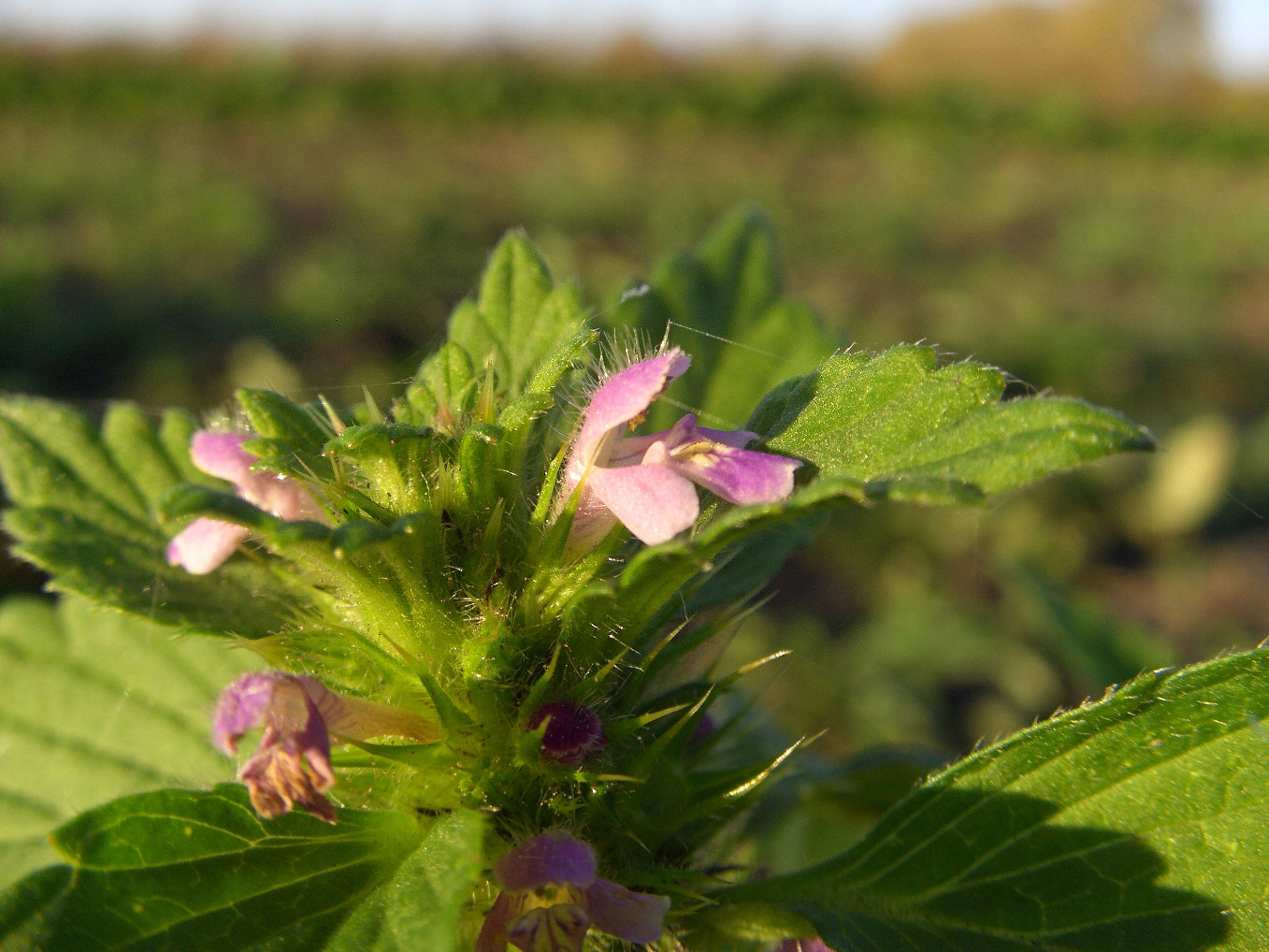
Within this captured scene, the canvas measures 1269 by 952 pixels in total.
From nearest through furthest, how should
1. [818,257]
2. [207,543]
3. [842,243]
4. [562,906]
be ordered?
[562,906], [207,543], [818,257], [842,243]

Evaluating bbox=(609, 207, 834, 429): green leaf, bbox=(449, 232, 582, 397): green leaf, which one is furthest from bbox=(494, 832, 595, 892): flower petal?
bbox=(609, 207, 834, 429): green leaf

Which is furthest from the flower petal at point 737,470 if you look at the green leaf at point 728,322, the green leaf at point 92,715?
the green leaf at point 92,715

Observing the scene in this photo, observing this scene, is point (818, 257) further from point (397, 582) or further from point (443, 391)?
point (397, 582)

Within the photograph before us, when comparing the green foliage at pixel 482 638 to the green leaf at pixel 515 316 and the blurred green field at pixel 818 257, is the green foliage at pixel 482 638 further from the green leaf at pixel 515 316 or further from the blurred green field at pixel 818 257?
the blurred green field at pixel 818 257

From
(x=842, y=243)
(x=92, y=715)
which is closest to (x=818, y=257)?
(x=842, y=243)

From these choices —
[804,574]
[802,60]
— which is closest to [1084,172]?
[802,60]

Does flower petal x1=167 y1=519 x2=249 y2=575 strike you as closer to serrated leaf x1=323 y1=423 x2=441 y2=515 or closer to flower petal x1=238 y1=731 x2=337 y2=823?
A: serrated leaf x1=323 y1=423 x2=441 y2=515
